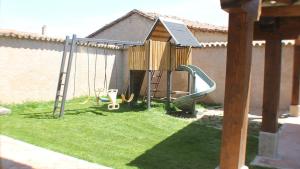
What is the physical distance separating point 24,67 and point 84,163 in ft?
27.1

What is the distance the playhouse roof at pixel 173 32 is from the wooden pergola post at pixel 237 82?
9.29 metres

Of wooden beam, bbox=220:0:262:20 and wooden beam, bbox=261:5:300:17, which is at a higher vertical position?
wooden beam, bbox=261:5:300:17

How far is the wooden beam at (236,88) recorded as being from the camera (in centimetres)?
437

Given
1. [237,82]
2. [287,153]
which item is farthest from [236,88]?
[287,153]

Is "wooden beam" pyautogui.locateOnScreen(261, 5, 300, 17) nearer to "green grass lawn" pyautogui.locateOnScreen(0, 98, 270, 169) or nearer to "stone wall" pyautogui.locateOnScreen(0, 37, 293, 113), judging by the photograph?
"green grass lawn" pyautogui.locateOnScreen(0, 98, 270, 169)

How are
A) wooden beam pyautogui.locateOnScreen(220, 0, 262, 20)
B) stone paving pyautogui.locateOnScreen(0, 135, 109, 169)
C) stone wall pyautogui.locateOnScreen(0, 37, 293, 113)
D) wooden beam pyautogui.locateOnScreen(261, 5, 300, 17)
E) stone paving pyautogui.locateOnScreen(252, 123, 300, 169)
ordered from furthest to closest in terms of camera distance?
stone wall pyautogui.locateOnScreen(0, 37, 293, 113) → stone paving pyautogui.locateOnScreen(252, 123, 300, 169) → stone paving pyautogui.locateOnScreen(0, 135, 109, 169) → wooden beam pyautogui.locateOnScreen(261, 5, 300, 17) → wooden beam pyautogui.locateOnScreen(220, 0, 262, 20)

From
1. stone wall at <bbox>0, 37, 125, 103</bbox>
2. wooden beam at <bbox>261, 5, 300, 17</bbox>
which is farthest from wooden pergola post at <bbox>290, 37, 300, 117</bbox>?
stone wall at <bbox>0, 37, 125, 103</bbox>

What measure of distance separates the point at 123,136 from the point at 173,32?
6.15 metres

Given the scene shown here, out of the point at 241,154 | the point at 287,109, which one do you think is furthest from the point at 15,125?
the point at 287,109

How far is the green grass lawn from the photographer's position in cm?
734

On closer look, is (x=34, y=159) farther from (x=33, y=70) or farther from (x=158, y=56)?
(x=33, y=70)

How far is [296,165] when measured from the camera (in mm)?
7496

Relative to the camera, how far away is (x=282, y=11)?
6.07 m

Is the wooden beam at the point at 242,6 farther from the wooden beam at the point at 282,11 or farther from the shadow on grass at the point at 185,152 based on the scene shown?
the shadow on grass at the point at 185,152
